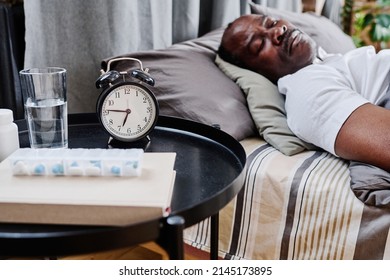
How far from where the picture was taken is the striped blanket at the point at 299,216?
999mm

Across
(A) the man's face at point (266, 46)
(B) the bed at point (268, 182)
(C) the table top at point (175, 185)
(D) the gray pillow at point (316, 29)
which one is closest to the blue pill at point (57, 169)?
(C) the table top at point (175, 185)

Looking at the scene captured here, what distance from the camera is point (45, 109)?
0.85 metres

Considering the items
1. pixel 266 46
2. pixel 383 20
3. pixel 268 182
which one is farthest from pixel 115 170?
pixel 383 20

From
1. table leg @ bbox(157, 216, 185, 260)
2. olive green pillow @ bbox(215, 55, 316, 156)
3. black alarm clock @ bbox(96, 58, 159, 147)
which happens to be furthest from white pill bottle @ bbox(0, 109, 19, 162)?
olive green pillow @ bbox(215, 55, 316, 156)

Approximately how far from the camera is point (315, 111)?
3.70 ft

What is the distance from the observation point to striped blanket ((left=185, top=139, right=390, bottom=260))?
999 mm

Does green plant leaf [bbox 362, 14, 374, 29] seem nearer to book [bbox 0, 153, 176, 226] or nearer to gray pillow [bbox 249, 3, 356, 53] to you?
gray pillow [bbox 249, 3, 356, 53]

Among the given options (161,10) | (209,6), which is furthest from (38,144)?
(209,6)

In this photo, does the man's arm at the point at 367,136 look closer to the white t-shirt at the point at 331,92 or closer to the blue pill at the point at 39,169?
the white t-shirt at the point at 331,92

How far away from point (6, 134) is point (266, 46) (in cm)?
95

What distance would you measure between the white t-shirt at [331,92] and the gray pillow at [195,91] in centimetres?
15

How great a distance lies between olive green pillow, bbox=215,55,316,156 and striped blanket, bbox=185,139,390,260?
0.04 meters

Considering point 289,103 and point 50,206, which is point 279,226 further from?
point 50,206

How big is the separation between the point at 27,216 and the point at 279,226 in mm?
661
